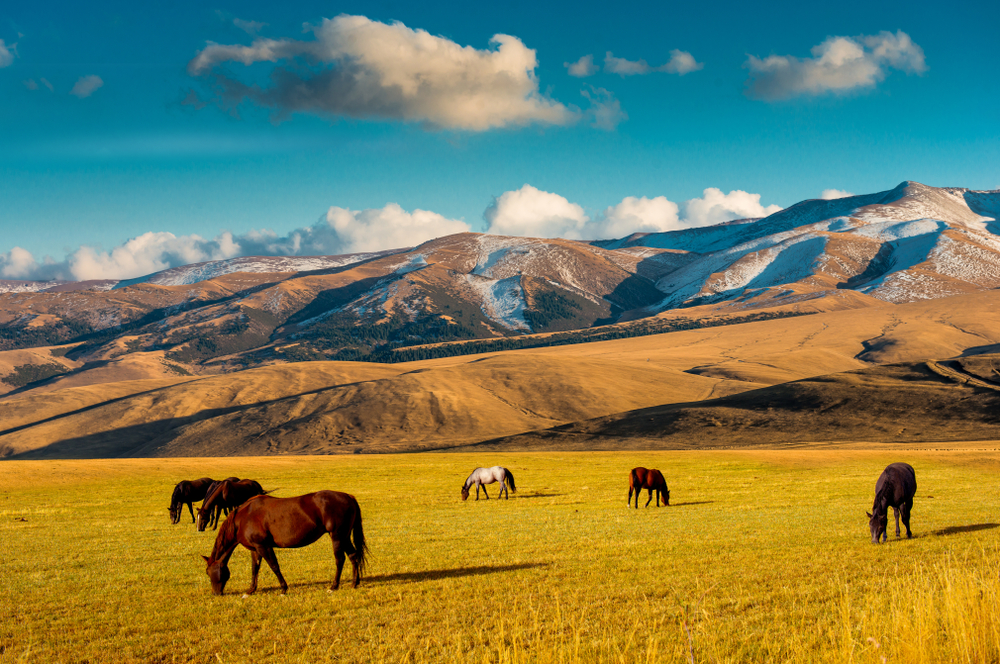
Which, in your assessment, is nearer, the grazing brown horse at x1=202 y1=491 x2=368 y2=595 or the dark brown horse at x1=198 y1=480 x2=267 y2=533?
the grazing brown horse at x1=202 y1=491 x2=368 y2=595

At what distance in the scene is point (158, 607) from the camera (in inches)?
586

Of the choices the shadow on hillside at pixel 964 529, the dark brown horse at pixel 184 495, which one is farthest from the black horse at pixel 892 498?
the dark brown horse at pixel 184 495

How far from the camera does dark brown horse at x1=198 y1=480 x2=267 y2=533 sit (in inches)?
1059

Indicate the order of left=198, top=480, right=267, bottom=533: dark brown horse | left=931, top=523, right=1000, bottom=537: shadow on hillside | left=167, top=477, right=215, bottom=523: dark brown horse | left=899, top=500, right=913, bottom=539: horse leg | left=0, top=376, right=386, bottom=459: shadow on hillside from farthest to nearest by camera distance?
left=0, top=376, right=386, bottom=459: shadow on hillside → left=167, top=477, right=215, bottom=523: dark brown horse → left=198, top=480, right=267, bottom=533: dark brown horse → left=931, top=523, right=1000, bottom=537: shadow on hillside → left=899, top=500, right=913, bottom=539: horse leg

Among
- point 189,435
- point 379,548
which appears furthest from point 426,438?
point 379,548

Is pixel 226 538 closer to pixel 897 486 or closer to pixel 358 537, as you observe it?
pixel 358 537

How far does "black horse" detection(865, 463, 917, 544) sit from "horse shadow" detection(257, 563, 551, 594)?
381 inches

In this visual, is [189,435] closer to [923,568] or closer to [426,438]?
[426,438]

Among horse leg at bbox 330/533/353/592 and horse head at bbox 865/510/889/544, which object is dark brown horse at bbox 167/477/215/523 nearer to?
horse leg at bbox 330/533/353/592

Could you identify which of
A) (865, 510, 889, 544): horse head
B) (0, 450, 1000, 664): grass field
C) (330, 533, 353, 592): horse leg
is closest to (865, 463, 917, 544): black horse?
(865, 510, 889, 544): horse head

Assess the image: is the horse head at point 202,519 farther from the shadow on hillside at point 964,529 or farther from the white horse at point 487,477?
the shadow on hillside at point 964,529

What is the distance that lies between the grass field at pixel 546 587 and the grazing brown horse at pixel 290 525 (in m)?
0.94

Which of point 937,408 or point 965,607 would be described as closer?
point 965,607

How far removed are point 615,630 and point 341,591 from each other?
22.2ft
